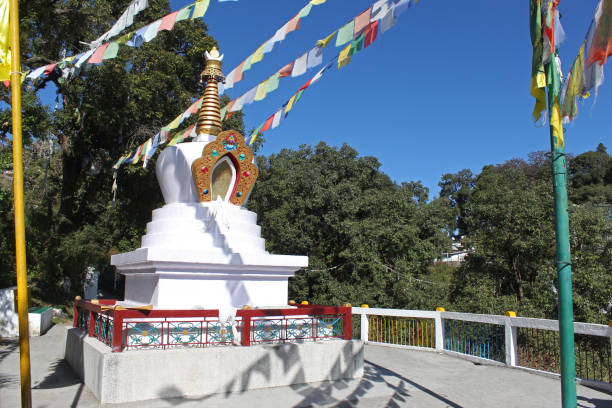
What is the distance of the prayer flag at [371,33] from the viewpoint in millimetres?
5336

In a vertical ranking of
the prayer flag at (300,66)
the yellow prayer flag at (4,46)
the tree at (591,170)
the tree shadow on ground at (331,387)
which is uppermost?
the tree at (591,170)

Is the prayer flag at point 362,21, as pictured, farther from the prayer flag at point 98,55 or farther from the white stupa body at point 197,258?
the white stupa body at point 197,258

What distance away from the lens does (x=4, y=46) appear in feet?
12.7

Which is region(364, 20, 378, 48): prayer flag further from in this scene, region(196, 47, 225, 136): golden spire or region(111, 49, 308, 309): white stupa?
region(196, 47, 225, 136): golden spire

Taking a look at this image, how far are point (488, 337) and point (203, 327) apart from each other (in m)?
5.32

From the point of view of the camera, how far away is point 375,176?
74.7 feet

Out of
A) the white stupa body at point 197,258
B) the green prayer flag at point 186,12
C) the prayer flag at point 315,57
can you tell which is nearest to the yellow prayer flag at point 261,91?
the prayer flag at point 315,57

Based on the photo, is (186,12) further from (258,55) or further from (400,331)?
(400,331)

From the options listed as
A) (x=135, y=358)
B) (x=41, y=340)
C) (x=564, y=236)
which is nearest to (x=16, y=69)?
(x=135, y=358)

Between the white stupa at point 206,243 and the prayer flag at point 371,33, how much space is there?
3.64 metres

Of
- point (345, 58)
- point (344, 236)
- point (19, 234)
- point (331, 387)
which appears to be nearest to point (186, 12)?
point (345, 58)

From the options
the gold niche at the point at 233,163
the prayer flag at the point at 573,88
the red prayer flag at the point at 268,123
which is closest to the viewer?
the prayer flag at the point at 573,88

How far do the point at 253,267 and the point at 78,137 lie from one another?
449 inches

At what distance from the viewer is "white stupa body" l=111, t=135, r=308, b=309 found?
6949mm
